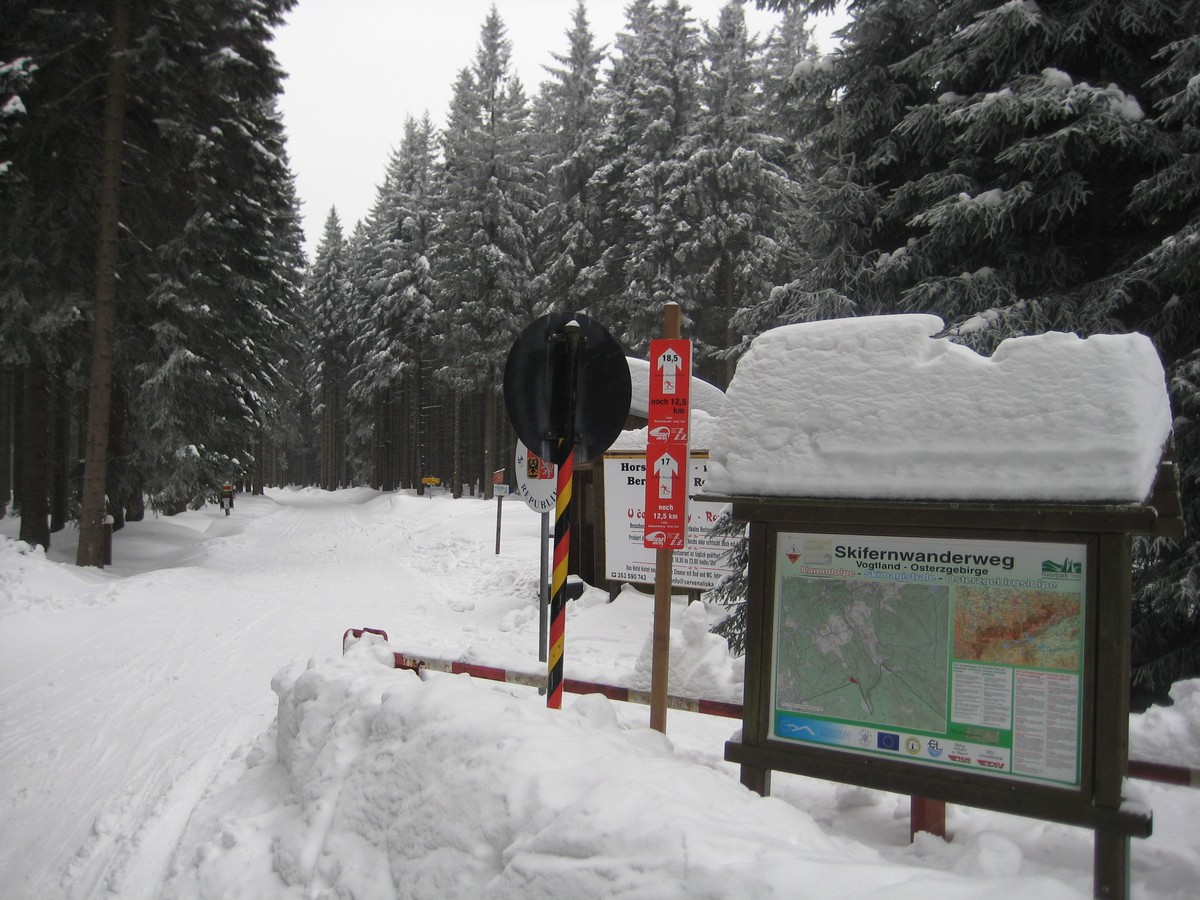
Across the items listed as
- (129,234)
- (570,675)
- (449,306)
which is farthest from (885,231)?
(449,306)

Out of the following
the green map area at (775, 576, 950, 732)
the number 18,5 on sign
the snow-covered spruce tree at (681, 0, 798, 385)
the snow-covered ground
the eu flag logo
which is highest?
the snow-covered spruce tree at (681, 0, 798, 385)

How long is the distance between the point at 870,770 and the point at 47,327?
17.0 meters

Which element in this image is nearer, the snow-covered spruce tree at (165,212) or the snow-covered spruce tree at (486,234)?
the snow-covered spruce tree at (165,212)

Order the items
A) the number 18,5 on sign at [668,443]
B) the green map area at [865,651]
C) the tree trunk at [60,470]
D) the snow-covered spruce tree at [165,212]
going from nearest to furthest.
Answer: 1. the green map area at [865,651]
2. the number 18,5 on sign at [668,443]
3. the snow-covered spruce tree at [165,212]
4. the tree trunk at [60,470]

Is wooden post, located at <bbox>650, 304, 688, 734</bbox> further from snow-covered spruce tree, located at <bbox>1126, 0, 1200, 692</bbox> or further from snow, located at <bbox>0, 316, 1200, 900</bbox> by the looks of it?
snow-covered spruce tree, located at <bbox>1126, 0, 1200, 692</bbox>

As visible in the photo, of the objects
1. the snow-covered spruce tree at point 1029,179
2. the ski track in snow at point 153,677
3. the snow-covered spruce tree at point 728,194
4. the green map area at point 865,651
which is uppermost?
the snow-covered spruce tree at point 728,194

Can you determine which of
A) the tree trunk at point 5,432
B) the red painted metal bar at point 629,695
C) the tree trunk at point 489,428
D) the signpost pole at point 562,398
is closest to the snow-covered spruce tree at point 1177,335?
the red painted metal bar at point 629,695

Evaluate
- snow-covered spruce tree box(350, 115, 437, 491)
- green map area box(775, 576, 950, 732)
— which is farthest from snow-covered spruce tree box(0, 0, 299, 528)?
snow-covered spruce tree box(350, 115, 437, 491)

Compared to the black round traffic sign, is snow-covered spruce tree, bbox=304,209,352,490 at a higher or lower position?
higher

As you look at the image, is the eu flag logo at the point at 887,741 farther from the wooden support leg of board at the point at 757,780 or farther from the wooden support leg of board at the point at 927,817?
the wooden support leg of board at the point at 757,780

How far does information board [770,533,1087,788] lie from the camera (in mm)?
3508

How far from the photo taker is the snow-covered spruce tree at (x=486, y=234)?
31.7m

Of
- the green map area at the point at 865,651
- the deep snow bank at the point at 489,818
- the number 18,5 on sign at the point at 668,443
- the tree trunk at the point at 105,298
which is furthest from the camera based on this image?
the tree trunk at the point at 105,298

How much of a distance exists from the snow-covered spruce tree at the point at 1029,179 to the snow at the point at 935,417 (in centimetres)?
370
